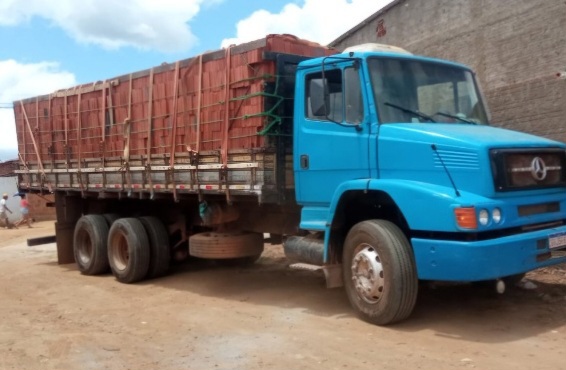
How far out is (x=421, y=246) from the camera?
17.7 feet

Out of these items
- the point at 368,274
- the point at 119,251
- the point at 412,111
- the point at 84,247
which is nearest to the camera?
the point at 368,274

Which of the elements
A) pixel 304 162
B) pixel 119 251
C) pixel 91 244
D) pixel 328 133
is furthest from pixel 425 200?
pixel 91 244

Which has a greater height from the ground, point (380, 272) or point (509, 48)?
point (509, 48)

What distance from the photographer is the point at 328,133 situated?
6.38 meters

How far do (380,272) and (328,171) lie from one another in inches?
51.7

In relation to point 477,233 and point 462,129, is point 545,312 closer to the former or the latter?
point 477,233

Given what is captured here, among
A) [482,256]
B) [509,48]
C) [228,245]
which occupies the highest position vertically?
[509,48]

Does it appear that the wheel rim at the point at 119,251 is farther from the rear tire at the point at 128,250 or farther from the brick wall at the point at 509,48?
the brick wall at the point at 509,48

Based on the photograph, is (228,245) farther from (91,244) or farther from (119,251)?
(91,244)

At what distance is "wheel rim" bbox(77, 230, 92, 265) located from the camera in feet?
34.1

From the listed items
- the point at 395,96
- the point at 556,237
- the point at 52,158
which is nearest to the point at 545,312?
the point at 556,237

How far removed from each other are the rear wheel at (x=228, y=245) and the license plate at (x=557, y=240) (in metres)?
3.87

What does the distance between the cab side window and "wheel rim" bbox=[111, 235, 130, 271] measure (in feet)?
14.7

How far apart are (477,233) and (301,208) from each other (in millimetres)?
2489
